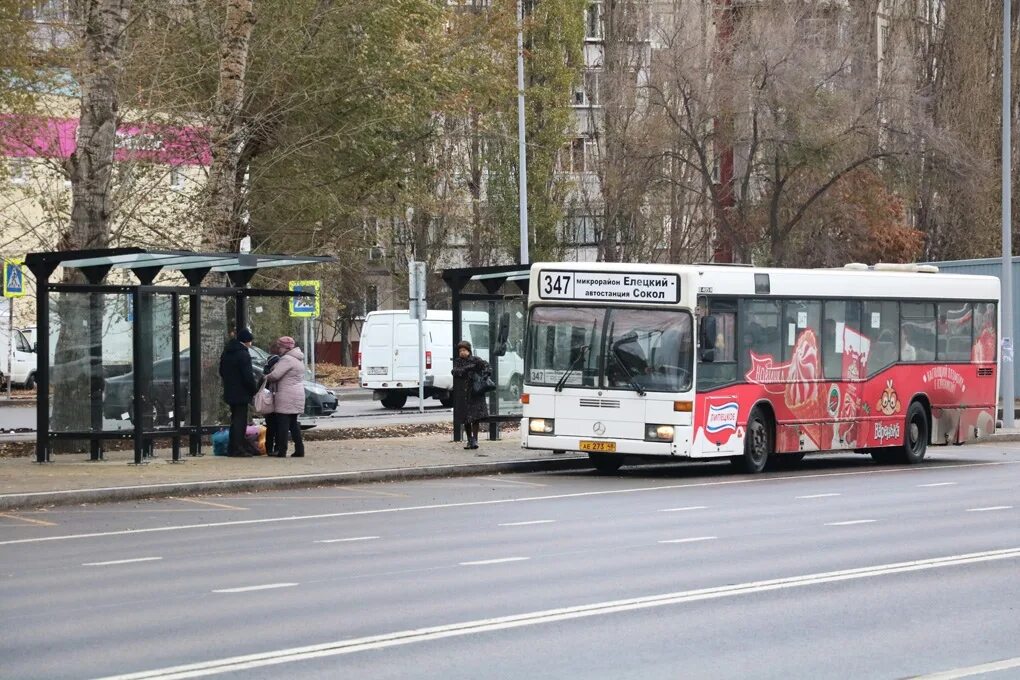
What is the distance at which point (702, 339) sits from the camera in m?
22.5

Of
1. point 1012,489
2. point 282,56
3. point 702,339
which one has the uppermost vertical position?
point 282,56

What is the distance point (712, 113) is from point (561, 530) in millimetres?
33328

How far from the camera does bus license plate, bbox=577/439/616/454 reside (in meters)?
22.5

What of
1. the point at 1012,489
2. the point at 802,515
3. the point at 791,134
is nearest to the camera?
the point at 802,515

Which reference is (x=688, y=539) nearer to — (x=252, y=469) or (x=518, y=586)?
(x=518, y=586)

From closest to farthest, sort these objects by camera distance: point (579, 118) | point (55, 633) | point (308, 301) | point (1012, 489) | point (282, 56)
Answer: point (55, 633)
point (1012, 489)
point (282, 56)
point (308, 301)
point (579, 118)

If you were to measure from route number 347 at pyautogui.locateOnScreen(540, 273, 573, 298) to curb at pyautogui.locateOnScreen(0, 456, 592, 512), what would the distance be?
253cm

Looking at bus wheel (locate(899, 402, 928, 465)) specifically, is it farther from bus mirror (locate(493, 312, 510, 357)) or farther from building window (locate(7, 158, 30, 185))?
building window (locate(7, 158, 30, 185))

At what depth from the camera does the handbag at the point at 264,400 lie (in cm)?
2436

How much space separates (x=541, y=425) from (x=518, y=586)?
11027 millimetres

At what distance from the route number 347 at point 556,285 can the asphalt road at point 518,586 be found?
12.3 ft

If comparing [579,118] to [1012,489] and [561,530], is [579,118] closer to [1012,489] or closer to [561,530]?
[1012,489]

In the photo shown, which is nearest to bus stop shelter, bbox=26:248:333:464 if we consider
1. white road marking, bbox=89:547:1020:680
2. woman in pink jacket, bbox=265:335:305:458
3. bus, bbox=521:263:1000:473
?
woman in pink jacket, bbox=265:335:305:458

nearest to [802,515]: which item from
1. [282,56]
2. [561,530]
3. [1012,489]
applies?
[561,530]
